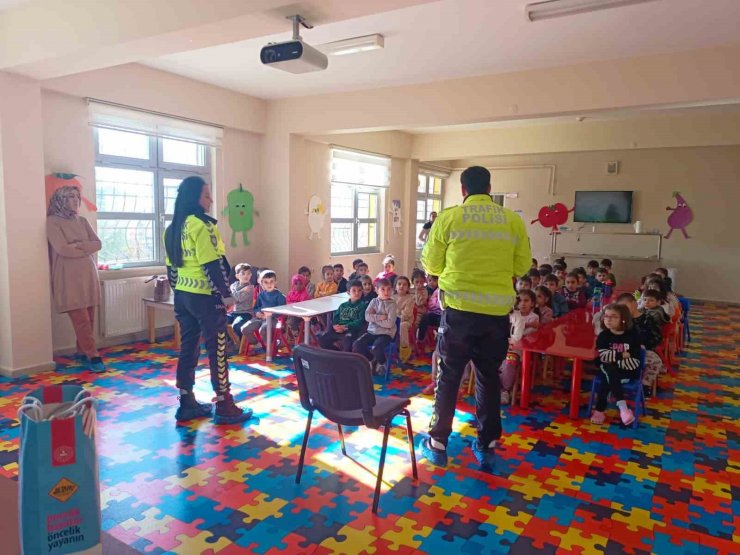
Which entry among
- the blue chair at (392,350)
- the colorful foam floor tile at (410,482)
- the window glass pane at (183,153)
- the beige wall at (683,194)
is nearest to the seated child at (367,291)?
the blue chair at (392,350)

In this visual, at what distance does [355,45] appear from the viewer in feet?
15.4

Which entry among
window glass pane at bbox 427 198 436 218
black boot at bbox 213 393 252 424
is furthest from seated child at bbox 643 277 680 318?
window glass pane at bbox 427 198 436 218

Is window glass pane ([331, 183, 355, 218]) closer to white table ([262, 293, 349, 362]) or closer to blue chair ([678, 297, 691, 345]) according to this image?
white table ([262, 293, 349, 362])

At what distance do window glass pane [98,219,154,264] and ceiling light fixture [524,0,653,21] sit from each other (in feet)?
14.7

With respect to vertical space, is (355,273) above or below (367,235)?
below

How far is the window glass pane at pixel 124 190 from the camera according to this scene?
5.57 metres

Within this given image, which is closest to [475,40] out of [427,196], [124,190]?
[124,190]

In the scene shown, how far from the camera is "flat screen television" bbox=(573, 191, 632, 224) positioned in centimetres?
998

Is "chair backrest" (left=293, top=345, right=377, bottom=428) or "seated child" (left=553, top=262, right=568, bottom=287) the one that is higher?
"seated child" (left=553, top=262, right=568, bottom=287)

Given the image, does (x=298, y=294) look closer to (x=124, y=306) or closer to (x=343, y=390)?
(x=124, y=306)

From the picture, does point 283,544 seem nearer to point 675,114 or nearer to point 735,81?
point 735,81

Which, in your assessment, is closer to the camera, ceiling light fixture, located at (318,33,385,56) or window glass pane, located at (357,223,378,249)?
ceiling light fixture, located at (318,33,385,56)

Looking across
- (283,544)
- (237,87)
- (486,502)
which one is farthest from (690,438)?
(237,87)

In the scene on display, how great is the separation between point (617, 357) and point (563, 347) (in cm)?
39
